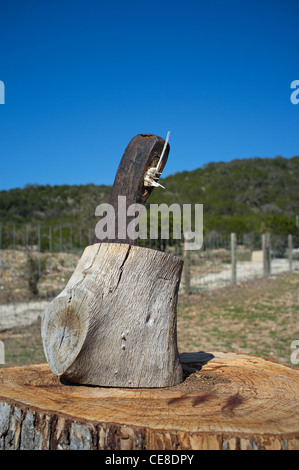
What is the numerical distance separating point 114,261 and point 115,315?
0.28 m

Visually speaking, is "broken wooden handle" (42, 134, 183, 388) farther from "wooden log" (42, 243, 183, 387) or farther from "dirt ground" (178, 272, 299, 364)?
"dirt ground" (178, 272, 299, 364)

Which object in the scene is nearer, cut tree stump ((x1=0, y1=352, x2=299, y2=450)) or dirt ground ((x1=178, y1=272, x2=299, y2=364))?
cut tree stump ((x1=0, y1=352, x2=299, y2=450))

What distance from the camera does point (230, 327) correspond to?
7082 mm

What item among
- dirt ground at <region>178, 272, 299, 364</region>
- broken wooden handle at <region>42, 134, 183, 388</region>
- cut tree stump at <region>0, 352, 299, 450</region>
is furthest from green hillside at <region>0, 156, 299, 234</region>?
cut tree stump at <region>0, 352, 299, 450</region>

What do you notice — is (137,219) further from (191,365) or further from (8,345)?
(8,345)

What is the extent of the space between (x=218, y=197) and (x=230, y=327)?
111 feet

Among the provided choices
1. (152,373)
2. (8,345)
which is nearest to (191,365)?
(152,373)

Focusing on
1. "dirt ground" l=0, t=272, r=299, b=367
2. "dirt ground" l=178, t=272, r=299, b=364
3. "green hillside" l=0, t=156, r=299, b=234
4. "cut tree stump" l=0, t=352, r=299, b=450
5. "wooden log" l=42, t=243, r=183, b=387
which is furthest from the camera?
"green hillside" l=0, t=156, r=299, b=234

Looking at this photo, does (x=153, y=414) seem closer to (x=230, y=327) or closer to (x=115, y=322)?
(x=115, y=322)

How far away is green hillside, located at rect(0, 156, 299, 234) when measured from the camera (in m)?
23.2

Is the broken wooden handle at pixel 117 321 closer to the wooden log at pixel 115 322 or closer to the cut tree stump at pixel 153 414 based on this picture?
the wooden log at pixel 115 322

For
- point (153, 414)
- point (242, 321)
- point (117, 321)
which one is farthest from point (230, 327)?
point (153, 414)

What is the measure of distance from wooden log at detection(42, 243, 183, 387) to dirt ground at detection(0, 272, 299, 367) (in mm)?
3048
